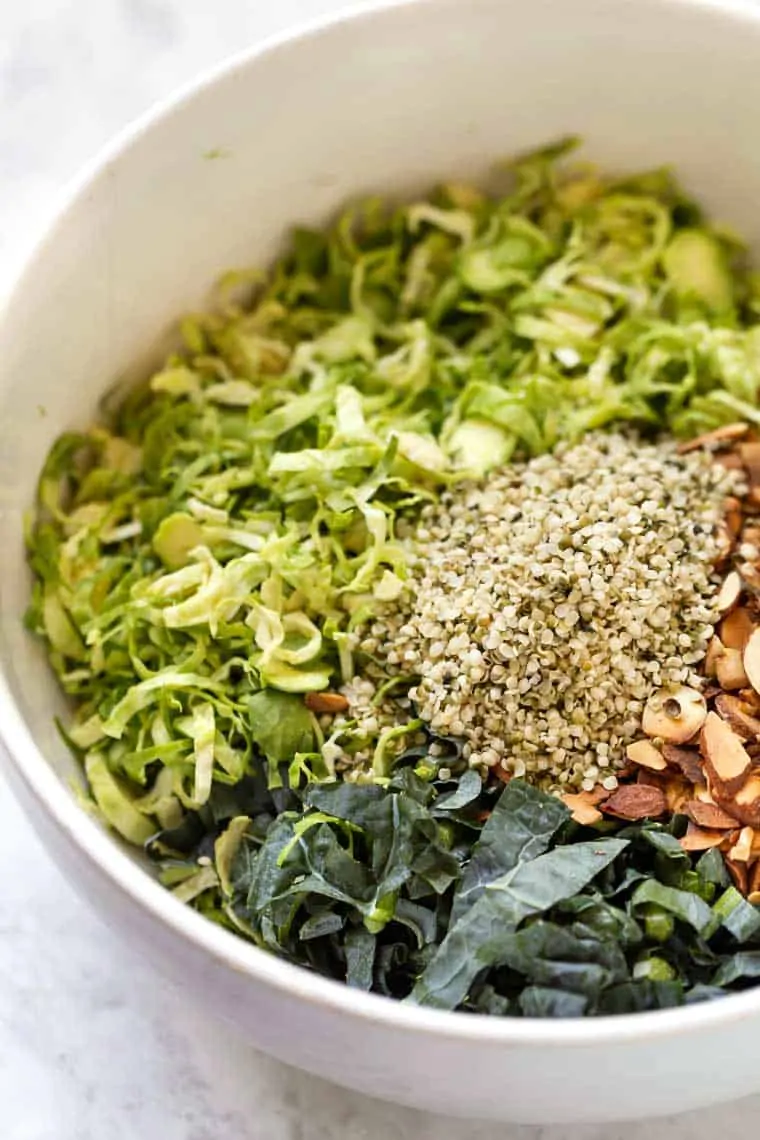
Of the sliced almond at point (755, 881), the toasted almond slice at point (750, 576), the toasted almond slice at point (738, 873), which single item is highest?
the toasted almond slice at point (750, 576)

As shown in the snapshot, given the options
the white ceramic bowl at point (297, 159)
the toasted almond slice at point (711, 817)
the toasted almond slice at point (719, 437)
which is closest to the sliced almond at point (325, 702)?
the white ceramic bowl at point (297, 159)

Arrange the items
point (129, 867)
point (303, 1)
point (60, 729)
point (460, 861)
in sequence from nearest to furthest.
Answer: point (129, 867) < point (460, 861) < point (60, 729) < point (303, 1)

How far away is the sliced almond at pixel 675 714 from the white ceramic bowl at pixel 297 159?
33 centimetres

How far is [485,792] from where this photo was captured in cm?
138

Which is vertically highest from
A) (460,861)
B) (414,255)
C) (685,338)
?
(414,255)

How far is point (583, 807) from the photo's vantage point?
1.34m

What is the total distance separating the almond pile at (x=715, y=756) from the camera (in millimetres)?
1319

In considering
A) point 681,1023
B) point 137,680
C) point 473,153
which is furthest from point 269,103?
point 681,1023

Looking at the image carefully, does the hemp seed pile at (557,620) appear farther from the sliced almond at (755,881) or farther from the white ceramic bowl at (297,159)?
the white ceramic bowl at (297,159)

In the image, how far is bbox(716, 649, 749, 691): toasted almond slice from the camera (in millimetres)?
1404

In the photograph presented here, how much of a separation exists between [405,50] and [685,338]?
18.9 inches

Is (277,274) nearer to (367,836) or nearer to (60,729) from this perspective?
(60,729)

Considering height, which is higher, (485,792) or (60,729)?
(60,729)

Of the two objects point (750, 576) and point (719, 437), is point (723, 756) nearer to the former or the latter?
point (750, 576)
